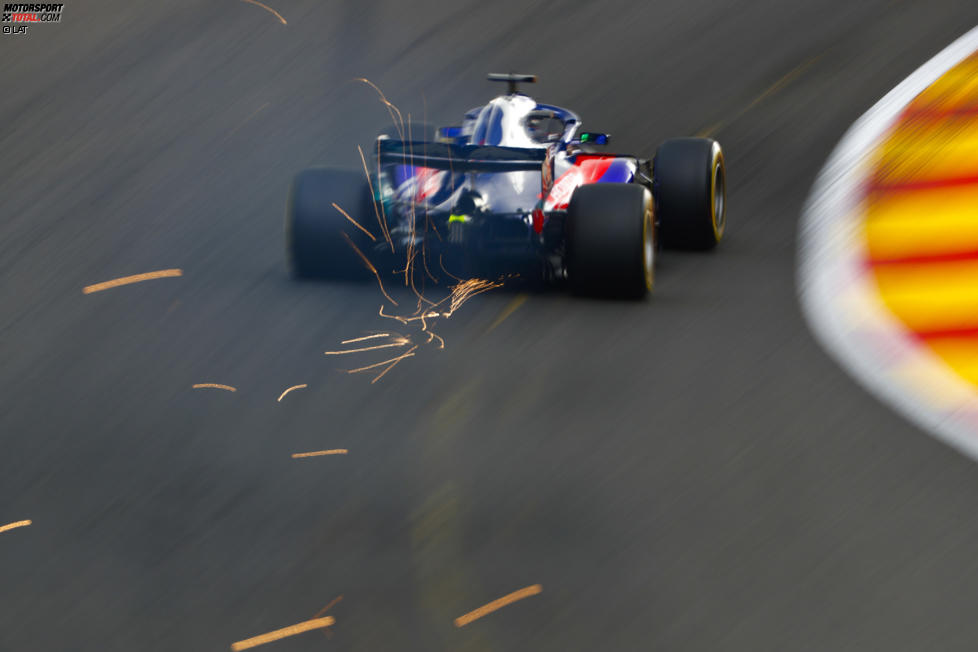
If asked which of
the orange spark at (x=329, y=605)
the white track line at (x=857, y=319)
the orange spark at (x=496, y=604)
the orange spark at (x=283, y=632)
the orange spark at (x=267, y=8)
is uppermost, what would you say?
the orange spark at (x=267, y=8)

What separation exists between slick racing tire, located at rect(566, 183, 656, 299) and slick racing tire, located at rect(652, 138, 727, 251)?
4.40 feet

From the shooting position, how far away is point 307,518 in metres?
3.94

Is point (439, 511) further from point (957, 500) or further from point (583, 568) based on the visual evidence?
A: point (957, 500)

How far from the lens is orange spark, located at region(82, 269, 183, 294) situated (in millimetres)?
6695

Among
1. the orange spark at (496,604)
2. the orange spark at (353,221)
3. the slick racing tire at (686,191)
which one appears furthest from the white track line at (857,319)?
the orange spark at (353,221)

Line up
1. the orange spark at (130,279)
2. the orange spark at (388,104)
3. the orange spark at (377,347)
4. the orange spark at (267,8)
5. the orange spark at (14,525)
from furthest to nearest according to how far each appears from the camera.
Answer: the orange spark at (267,8)
the orange spark at (388,104)
the orange spark at (130,279)
the orange spark at (377,347)
the orange spark at (14,525)

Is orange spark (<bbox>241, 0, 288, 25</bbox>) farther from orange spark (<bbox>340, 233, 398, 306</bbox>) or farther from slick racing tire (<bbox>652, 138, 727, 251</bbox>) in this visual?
orange spark (<bbox>340, 233, 398, 306</bbox>)

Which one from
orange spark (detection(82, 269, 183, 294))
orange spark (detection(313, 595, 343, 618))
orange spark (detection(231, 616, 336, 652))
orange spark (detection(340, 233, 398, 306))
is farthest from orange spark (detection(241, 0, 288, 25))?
orange spark (detection(231, 616, 336, 652))

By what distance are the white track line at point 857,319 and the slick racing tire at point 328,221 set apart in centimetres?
263

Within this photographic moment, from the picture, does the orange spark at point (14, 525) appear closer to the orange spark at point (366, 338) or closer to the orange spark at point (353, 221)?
the orange spark at point (366, 338)

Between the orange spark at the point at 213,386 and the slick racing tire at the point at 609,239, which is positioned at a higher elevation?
the slick racing tire at the point at 609,239

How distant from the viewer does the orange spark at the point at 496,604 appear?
3320mm

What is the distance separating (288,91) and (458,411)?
24.9 ft

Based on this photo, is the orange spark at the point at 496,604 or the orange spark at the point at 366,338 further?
the orange spark at the point at 366,338
